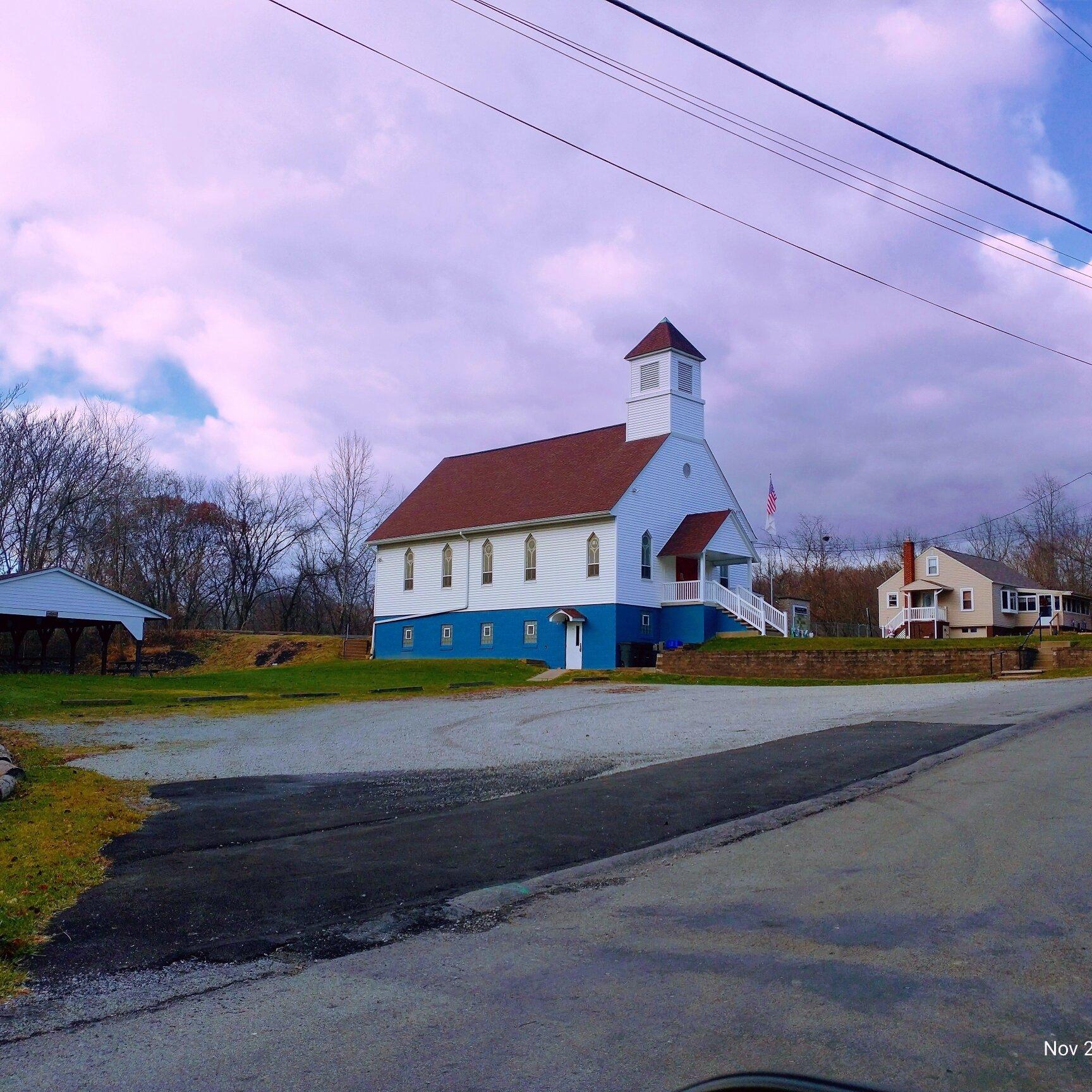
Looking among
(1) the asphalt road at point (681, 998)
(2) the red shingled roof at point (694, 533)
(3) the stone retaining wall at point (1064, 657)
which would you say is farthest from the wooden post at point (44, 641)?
(1) the asphalt road at point (681, 998)

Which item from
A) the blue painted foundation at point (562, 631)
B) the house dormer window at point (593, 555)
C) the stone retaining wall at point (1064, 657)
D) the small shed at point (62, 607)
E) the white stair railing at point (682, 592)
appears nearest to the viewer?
the stone retaining wall at point (1064, 657)

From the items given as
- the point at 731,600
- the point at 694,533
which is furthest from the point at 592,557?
the point at 731,600

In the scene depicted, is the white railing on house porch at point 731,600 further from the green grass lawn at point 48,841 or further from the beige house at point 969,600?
the green grass lawn at point 48,841

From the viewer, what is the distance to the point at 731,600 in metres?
39.9

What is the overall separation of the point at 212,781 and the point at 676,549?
2981 centimetres

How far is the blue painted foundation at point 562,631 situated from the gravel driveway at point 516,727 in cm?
1279

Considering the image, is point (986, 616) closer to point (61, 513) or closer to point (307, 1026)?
point (61, 513)

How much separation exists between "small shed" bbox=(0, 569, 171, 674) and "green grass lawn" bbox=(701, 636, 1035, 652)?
21326 millimetres

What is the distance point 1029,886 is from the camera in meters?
6.55

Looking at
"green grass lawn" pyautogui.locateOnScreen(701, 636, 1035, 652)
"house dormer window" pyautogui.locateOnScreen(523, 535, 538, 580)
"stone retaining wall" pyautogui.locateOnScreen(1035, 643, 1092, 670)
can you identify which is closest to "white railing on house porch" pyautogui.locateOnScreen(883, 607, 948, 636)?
"green grass lawn" pyautogui.locateOnScreen(701, 636, 1035, 652)

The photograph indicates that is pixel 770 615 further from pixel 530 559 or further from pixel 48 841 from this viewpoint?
pixel 48 841

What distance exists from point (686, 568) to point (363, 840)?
109 ft

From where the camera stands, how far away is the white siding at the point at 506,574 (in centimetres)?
3966

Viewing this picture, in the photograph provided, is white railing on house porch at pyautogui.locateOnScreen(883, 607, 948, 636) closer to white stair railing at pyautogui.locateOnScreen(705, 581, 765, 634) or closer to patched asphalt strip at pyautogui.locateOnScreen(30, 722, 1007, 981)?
white stair railing at pyautogui.locateOnScreen(705, 581, 765, 634)
